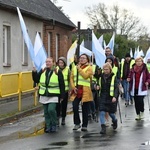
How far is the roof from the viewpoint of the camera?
826 inches

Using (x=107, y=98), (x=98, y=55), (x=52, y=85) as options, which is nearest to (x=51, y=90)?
(x=52, y=85)

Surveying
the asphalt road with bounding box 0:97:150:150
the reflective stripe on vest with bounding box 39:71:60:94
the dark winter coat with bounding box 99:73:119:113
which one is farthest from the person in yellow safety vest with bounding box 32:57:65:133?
the dark winter coat with bounding box 99:73:119:113

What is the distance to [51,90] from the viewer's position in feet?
38.1

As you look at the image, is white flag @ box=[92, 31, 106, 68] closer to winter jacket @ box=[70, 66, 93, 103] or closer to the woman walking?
the woman walking

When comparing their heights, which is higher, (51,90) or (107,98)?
(51,90)

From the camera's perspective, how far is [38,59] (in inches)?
533

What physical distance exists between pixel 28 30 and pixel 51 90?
1280 centimetres

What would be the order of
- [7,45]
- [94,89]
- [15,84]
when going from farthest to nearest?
1. [7,45]
2. [15,84]
3. [94,89]

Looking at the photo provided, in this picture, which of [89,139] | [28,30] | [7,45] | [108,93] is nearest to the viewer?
[89,139]

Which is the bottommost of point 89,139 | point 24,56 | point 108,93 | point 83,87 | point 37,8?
point 89,139

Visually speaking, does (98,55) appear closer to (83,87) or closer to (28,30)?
(83,87)

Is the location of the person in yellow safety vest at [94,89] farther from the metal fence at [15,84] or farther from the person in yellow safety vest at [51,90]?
the metal fence at [15,84]

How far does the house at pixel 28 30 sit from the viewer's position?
21.0 meters

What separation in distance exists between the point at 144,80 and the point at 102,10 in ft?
244
